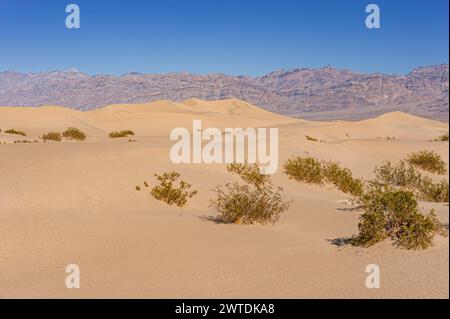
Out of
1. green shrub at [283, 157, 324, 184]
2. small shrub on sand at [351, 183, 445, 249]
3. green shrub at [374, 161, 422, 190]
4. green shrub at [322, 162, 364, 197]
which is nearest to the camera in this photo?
small shrub on sand at [351, 183, 445, 249]

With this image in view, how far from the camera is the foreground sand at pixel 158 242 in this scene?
19.2 ft

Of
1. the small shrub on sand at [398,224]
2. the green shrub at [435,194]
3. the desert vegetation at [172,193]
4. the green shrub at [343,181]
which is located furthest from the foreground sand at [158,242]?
the green shrub at [435,194]

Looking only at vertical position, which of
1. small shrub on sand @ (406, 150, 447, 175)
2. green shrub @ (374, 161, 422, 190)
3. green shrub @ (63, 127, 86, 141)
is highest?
green shrub @ (63, 127, 86, 141)

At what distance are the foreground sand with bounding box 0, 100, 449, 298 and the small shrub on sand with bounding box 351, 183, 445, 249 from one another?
179 mm

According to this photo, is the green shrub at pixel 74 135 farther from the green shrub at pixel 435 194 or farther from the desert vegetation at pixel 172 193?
the green shrub at pixel 435 194

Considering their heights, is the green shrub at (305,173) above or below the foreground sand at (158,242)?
above

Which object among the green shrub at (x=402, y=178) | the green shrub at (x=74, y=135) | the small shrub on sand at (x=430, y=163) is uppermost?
the green shrub at (x=74, y=135)

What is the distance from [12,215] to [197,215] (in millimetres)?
3942

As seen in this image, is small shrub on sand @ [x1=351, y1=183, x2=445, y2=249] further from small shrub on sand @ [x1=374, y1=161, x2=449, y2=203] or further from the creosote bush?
the creosote bush

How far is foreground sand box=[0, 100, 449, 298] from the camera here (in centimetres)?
584

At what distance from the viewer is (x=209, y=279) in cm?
620

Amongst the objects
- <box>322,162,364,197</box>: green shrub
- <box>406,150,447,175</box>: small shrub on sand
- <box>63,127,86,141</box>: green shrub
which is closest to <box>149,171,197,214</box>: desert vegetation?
<box>322,162,364,197</box>: green shrub

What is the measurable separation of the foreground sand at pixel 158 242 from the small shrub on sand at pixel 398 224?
0.18m

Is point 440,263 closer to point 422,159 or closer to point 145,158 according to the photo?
point 145,158
